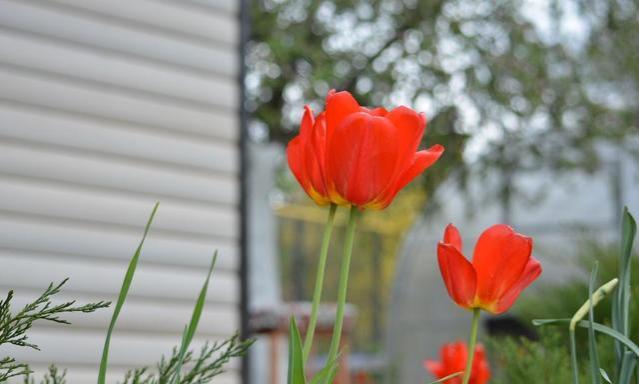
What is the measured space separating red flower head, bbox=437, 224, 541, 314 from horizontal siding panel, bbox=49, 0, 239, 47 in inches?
104

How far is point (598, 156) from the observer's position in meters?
8.01

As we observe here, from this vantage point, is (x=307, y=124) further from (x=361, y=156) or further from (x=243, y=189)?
(x=243, y=189)

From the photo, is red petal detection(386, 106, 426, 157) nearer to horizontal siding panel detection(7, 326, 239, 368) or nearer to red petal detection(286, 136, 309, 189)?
red petal detection(286, 136, 309, 189)

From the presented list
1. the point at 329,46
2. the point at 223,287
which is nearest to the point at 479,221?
the point at 329,46

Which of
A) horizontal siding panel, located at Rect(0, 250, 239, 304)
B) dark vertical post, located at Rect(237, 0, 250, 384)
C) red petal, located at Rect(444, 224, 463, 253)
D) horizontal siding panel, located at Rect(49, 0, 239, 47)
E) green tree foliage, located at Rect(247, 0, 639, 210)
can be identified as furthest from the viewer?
green tree foliage, located at Rect(247, 0, 639, 210)

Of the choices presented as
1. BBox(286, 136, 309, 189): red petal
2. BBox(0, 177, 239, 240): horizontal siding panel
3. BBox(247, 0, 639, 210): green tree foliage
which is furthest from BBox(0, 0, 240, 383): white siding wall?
BBox(247, 0, 639, 210): green tree foliage

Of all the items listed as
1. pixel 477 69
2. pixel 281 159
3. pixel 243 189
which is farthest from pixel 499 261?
pixel 281 159

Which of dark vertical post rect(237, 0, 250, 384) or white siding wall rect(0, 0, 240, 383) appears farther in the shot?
dark vertical post rect(237, 0, 250, 384)

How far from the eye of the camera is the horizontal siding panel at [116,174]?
117 inches

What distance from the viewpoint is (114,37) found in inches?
126

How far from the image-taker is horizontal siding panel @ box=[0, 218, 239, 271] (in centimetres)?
295

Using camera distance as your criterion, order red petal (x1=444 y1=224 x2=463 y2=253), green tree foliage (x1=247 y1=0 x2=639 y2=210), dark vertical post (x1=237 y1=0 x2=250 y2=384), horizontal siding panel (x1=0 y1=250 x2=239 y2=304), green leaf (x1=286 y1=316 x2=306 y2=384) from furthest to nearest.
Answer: green tree foliage (x1=247 y1=0 x2=639 y2=210)
dark vertical post (x1=237 y1=0 x2=250 y2=384)
horizontal siding panel (x1=0 y1=250 x2=239 y2=304)
red petal (x1=444 y1=224 x2=463 y2=253)
green leaf (x1=286 y1=316 x2=306 y2=384)

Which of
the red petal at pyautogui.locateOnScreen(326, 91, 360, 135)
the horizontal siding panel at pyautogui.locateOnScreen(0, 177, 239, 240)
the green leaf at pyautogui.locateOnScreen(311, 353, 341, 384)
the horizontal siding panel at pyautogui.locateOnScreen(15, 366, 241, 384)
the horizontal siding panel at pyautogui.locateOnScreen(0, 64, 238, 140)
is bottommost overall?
the green leaf at pyautogui.locateOnScreen(311, 353, 341, 384)

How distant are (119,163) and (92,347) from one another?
0.53m
